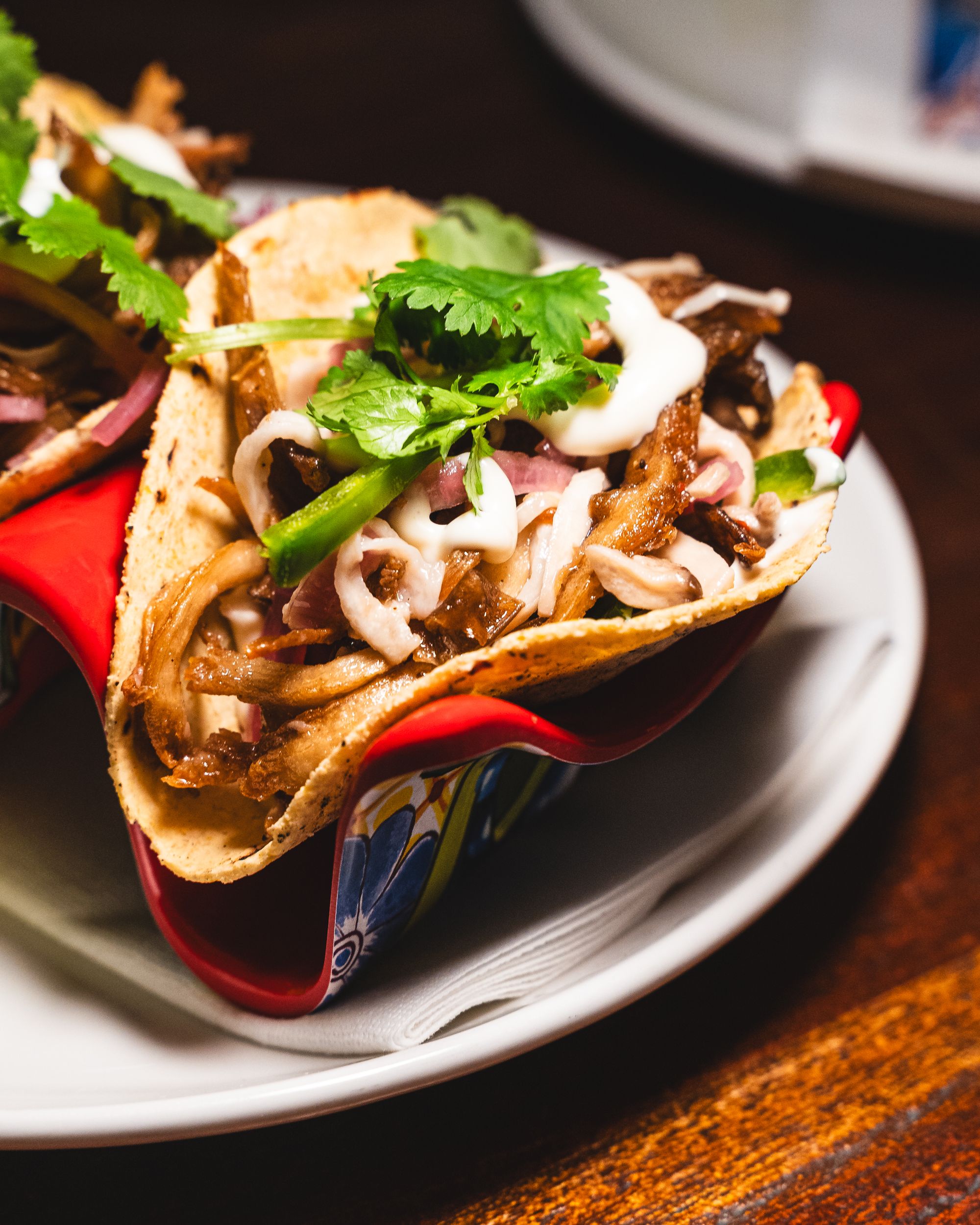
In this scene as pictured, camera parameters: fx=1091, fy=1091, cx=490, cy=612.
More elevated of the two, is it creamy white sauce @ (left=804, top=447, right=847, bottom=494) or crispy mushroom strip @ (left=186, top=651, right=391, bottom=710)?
creamy white sauce @ (left=804, top=447, right=847, bottom=494)

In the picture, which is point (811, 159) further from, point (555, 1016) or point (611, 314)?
point (555, 1016)

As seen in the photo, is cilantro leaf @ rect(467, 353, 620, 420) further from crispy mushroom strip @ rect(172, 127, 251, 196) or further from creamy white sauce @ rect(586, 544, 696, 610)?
crispy mushroom strip @ rect(172, 127, 251, 196)

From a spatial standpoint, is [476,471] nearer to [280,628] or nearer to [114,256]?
[280,628]

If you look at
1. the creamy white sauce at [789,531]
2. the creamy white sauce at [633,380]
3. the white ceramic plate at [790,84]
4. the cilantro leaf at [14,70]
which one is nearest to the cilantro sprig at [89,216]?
the cilantro leaf at [14,70]

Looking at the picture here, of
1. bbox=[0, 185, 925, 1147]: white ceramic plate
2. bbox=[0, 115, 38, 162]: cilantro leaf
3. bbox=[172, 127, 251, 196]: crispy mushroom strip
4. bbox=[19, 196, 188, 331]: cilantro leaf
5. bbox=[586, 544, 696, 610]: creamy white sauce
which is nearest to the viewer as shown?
bbox=[0, 185, 925, 1147]: white ceramic plate

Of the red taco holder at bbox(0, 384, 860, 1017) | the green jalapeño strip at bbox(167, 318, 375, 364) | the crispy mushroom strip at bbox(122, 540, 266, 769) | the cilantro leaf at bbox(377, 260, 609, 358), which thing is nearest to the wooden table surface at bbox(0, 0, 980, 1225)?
the red taco holder at bbox(0, 384, 860, 1017)

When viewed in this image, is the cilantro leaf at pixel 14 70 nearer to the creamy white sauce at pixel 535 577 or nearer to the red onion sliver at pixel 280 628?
the red onion sliver at pixel 280 628

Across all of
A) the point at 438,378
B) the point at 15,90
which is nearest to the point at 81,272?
the point at 15,90
